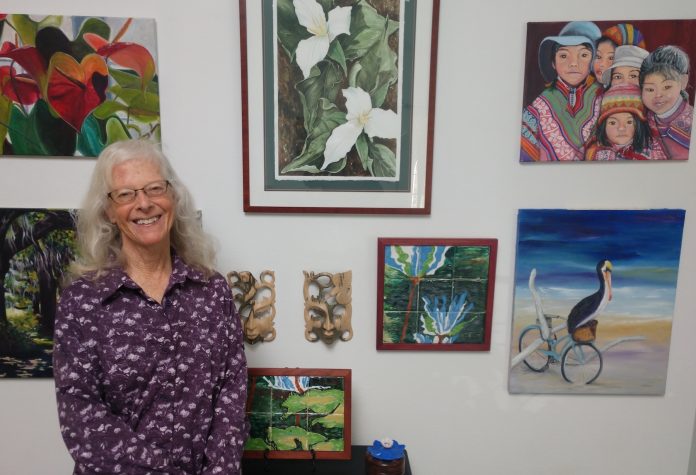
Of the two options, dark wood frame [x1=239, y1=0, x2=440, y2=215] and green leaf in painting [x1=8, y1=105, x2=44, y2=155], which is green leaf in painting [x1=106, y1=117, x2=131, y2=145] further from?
dark wood frame [x1=239, y1=0, x2=440, y2=215]

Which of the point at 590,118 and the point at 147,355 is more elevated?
the point at 590,118

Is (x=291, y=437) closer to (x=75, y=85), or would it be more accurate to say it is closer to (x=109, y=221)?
(x=109, y=221)

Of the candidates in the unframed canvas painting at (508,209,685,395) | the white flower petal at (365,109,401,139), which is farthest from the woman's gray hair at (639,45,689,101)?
the white flower petal at (365,109,401,139)

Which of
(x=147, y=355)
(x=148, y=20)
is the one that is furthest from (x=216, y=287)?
(x=148, y=20)

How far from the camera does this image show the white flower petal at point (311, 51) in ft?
4.00

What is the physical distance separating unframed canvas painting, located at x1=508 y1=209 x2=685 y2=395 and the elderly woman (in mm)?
880

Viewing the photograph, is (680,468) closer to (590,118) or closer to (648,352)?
(648,352)

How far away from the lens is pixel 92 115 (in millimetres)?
1233

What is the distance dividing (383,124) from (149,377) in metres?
0.89

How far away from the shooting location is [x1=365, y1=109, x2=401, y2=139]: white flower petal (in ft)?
4.11

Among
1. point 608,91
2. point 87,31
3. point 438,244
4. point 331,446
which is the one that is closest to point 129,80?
point 87,31

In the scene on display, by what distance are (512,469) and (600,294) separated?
0.64m

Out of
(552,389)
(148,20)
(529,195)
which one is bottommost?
(552,389)

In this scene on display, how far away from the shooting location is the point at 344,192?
4.21ft
